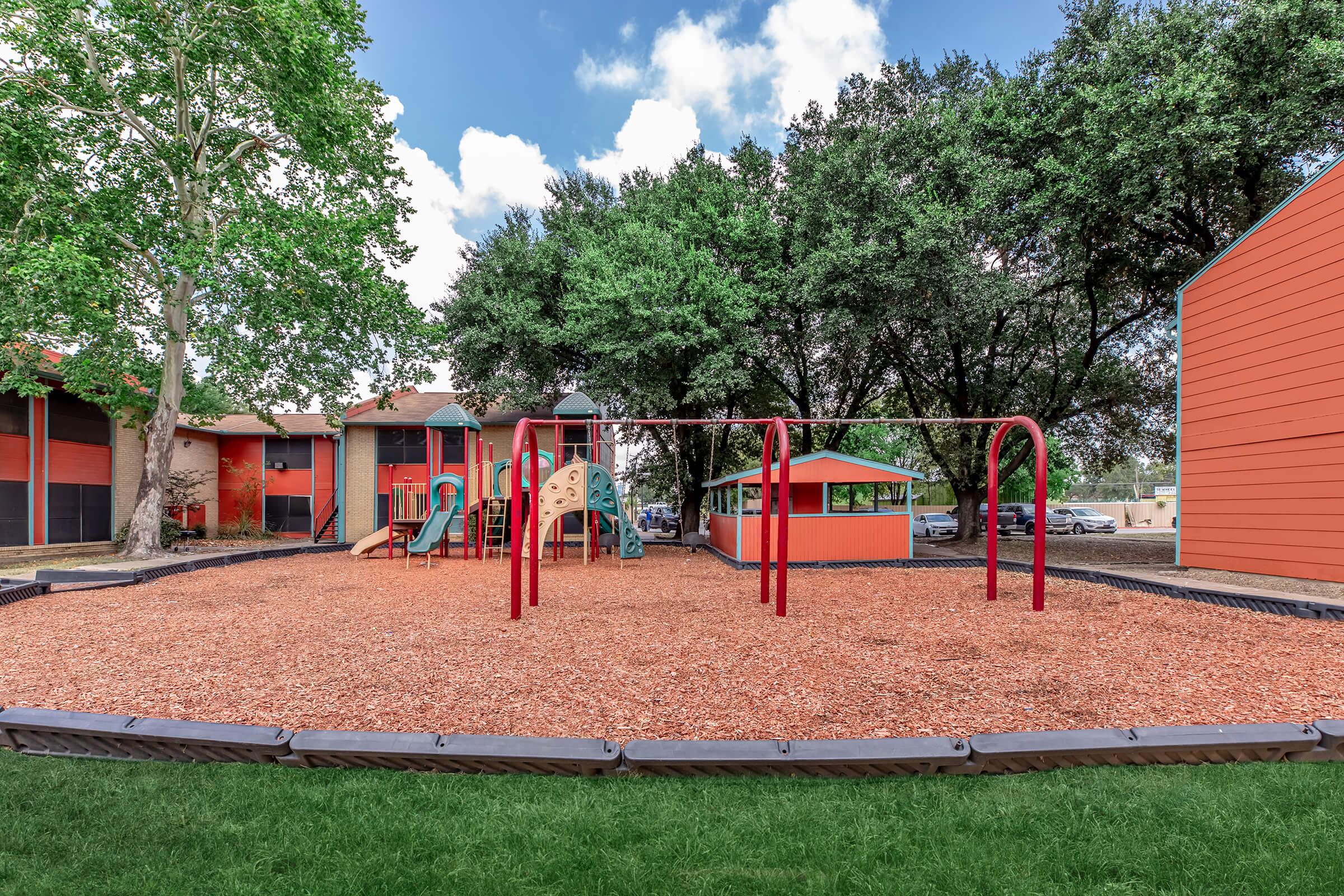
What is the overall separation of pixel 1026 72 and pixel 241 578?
21.7 m

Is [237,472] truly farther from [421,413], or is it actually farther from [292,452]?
[421,413]

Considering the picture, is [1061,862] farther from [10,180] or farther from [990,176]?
[10,180]

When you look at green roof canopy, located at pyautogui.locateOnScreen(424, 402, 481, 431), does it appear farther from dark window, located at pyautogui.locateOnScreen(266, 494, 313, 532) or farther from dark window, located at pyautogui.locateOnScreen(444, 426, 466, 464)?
dark window, located at pyautogui.locateOnScreen(266, 494, 313, 532)

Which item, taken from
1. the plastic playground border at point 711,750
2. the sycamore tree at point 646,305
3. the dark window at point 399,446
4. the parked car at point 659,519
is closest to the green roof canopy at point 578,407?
the sycamore tree at point 646,305

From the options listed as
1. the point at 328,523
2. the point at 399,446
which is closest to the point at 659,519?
the point at 399,446

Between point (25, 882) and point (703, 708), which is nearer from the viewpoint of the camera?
point (25, 882)

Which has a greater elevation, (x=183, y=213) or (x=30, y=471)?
(x=183, y=213)

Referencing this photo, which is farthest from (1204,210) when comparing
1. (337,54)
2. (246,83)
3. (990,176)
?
(246,83)

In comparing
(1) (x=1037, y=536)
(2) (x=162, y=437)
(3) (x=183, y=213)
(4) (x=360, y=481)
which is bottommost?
(1) (x=1037, y=536)

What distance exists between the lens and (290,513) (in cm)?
2217

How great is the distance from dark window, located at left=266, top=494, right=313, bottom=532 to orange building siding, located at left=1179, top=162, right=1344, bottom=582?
25115 millimetres

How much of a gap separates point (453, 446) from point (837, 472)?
13.6m

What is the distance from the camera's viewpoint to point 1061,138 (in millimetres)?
15406

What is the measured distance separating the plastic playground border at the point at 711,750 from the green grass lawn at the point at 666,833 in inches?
4.0
